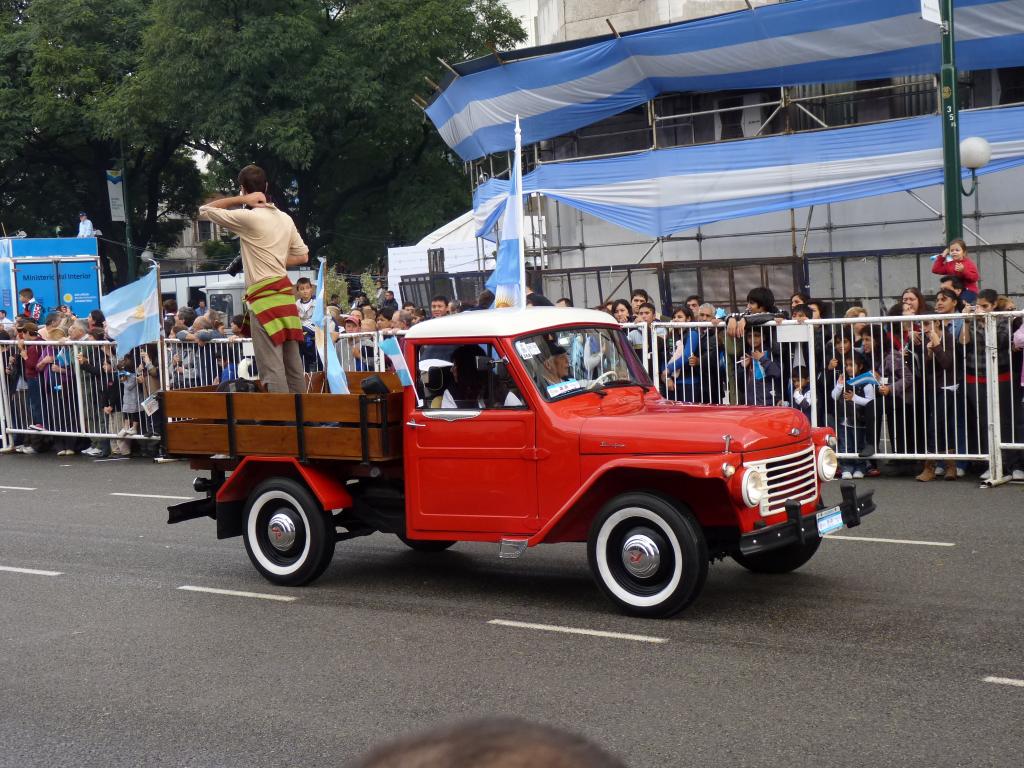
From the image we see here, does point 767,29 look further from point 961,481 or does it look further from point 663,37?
point 961,481

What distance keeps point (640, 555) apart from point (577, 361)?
150 cm

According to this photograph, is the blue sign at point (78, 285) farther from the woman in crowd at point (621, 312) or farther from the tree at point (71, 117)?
the woman in crowd at point (621, 312)

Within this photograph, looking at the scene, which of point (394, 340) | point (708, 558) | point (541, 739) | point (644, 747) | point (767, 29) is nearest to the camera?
point (541, 739)

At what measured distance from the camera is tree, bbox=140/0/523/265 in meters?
35.6

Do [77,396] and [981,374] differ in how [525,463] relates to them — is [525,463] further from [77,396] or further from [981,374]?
[77,396]

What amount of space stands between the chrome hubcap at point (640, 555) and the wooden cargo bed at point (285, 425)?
1.78 meters

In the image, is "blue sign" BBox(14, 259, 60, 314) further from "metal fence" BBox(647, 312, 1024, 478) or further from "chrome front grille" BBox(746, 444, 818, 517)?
"chrome front grille" BBox(746, 444, 818, 517)

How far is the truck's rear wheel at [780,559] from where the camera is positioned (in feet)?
26.3

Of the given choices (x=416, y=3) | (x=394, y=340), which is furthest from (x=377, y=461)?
(x=416, y=3)

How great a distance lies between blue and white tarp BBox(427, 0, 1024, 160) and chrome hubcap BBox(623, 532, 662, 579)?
1209cm

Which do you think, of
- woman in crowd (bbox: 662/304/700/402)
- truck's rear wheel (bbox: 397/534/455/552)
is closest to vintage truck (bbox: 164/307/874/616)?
truck's rear wheel (bbox: 397/534/455/552)

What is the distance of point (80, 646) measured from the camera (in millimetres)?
7074

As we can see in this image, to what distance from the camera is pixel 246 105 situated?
118ft

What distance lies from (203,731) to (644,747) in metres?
1.94
